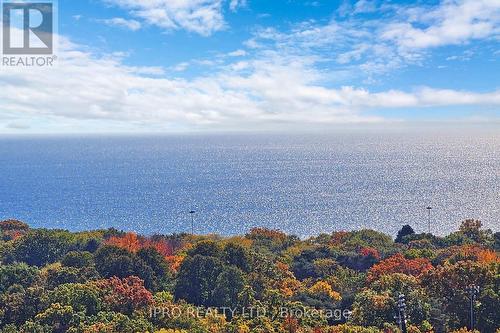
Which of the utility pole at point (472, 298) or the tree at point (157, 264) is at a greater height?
the utility pole at point (472, 298)

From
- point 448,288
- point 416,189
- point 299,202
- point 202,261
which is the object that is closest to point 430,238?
point 448,288

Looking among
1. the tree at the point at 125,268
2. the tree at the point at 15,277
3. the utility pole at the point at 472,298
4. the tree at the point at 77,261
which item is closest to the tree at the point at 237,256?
the tree at the point at 125,268

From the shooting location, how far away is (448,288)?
32.5m

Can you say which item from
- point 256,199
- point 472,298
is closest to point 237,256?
point 472,298

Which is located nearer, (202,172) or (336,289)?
(336,289)

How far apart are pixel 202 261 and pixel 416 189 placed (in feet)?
383

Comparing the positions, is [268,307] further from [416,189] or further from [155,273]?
[416,189]

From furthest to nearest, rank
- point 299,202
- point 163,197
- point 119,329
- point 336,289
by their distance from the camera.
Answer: point 163,197 → point 299,202 → point 336,289 → point 119,329

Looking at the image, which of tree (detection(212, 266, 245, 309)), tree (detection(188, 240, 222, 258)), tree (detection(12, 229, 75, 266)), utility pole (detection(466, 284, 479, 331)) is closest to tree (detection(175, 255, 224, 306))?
tree (detection(212, 266, 245, 309))

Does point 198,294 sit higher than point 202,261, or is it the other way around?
point 202,261

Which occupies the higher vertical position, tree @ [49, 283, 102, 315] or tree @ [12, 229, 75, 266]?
tree @ [49, 283, 102, 315]

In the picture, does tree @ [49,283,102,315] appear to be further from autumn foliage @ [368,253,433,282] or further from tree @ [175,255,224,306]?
autumn foliage @ [368,253,433,282]

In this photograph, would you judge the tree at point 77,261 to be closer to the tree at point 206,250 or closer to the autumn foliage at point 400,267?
the tree at point 206,250

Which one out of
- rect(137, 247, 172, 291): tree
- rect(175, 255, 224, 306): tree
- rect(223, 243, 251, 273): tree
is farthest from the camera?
rect(137, 247, 172, 291): tree
